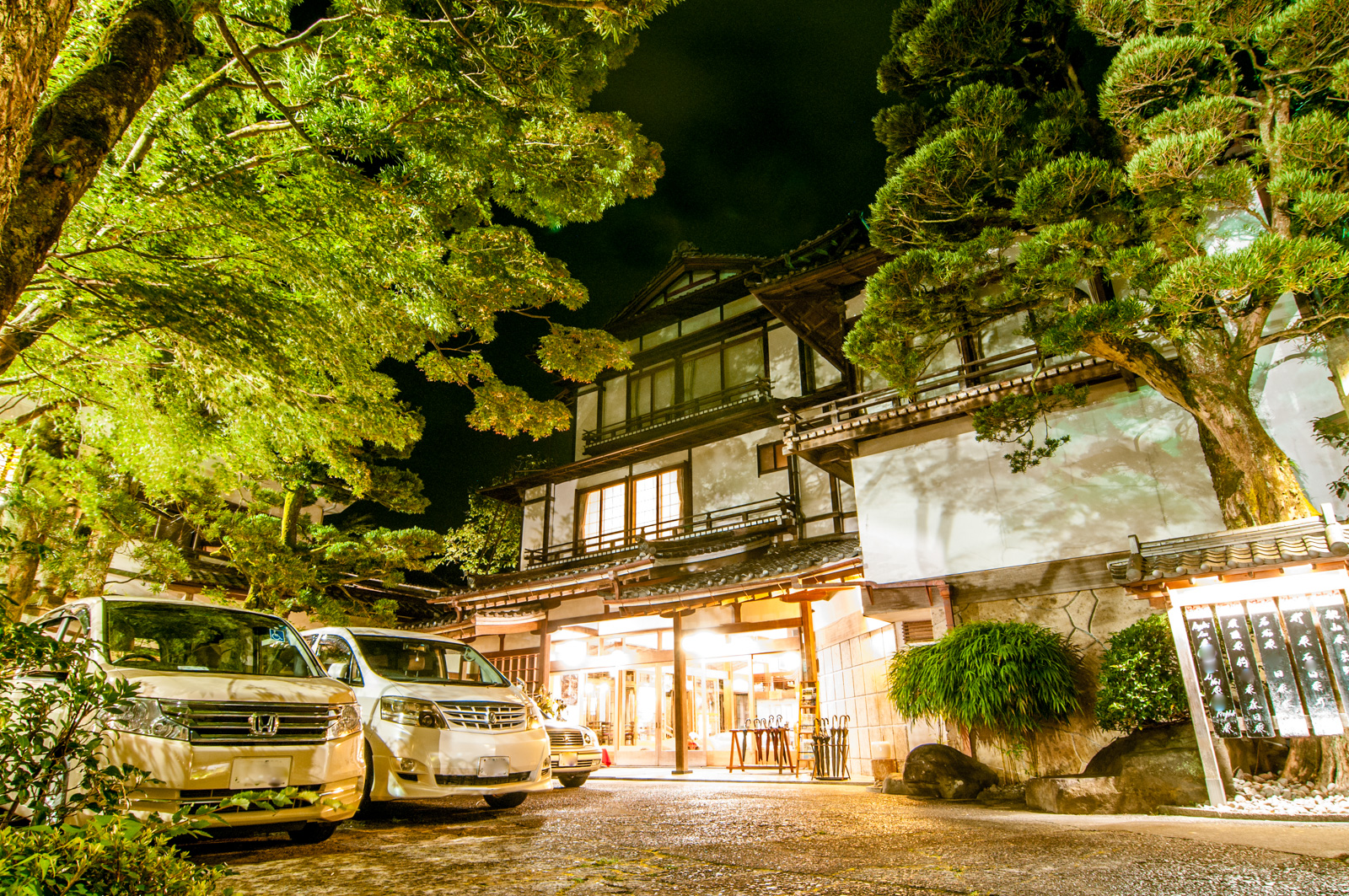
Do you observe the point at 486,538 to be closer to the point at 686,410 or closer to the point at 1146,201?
the point at 686,410

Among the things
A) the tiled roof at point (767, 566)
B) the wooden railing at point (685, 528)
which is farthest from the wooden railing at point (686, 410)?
the tiled roof at point (767, 566)

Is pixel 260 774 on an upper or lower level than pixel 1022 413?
lower

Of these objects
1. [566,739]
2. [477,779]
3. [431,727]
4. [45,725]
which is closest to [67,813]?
[45,725]

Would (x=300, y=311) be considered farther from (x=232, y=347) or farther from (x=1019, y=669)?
(x=1019, y=669)

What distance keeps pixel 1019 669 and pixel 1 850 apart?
9.23 meters

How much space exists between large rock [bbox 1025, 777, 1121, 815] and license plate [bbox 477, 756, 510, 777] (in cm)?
535

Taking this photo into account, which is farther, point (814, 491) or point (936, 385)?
point (814, 491)

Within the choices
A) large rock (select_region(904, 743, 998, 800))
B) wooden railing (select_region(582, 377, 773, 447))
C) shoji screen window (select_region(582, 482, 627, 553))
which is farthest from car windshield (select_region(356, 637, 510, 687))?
shoji screen window (select_region(582, 482, 627, 553))

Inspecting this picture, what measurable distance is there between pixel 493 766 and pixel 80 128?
17.9 ft

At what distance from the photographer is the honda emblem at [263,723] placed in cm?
448

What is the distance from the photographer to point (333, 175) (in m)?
5.77

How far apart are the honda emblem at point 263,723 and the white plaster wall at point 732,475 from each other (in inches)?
505

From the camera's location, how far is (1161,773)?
6.35 metres

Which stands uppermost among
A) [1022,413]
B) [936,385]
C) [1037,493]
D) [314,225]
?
[936,385]
